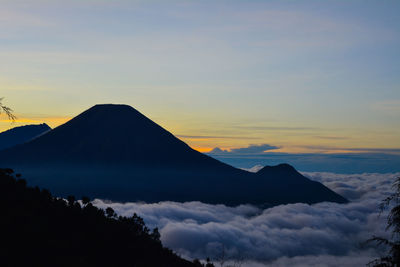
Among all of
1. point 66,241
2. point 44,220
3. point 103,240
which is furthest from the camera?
point 103,240

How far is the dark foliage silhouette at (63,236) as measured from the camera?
57250mm

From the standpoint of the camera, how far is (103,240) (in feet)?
299

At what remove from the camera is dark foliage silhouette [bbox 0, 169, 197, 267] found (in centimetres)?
5725

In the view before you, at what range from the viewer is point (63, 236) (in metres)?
79.8

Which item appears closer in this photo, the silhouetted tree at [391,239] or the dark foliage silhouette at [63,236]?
the silhouetted tree at [391,239]

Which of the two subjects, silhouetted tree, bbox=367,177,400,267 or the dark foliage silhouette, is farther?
the dark foliage silhouette

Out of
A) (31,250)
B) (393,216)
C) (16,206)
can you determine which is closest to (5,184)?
(16,206)

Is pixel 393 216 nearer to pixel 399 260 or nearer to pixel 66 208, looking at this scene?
pixel 399 260

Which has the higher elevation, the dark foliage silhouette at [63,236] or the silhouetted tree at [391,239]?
the silhouetted tree at [391,239]

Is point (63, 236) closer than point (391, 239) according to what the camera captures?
No

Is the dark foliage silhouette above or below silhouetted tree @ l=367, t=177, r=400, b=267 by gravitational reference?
below

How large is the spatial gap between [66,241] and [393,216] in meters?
58.1

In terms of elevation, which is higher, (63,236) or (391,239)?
(391,239)

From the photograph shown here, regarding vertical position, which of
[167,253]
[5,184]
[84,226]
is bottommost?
[167,253]
